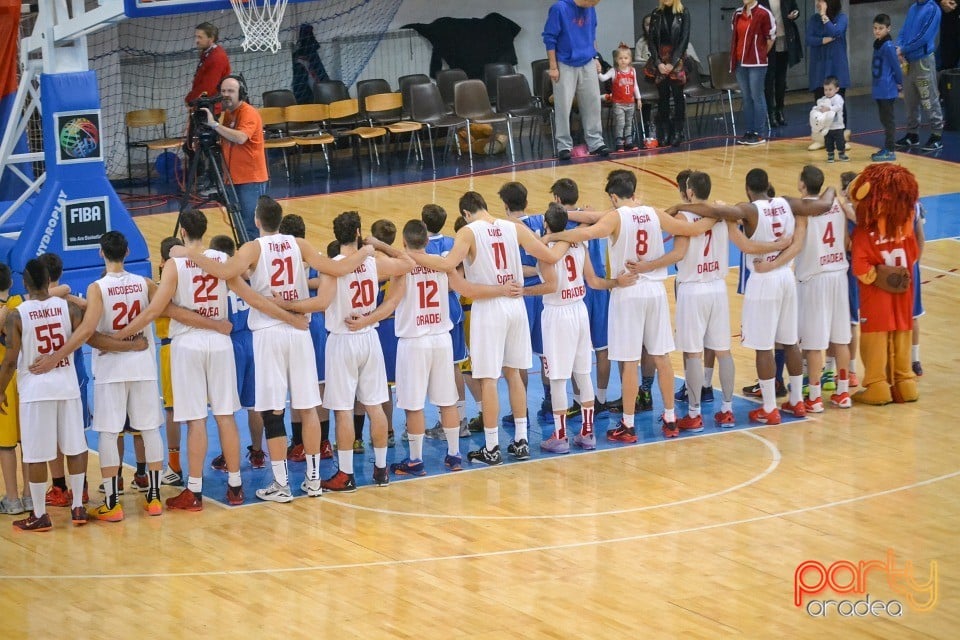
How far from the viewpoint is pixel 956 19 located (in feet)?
71.3

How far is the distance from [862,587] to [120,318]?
4536 millimetres

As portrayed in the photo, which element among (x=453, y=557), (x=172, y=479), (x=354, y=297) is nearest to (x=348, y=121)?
(x=172, y=479)

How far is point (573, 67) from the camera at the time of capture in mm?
18141

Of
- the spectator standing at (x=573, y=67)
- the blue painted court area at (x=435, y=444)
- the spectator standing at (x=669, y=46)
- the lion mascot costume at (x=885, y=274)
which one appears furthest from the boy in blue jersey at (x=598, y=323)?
the spectator standing at (x=669, y=46)

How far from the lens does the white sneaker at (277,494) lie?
878cm

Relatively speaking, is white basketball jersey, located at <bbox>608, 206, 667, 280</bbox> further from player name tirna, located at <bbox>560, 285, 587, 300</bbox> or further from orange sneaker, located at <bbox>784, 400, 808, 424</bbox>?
orange sneaker, located at <bbox>784, 400, 808, 424</bbox>

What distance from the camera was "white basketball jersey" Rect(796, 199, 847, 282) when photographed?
9.97m

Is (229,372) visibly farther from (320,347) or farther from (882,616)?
(882,616)

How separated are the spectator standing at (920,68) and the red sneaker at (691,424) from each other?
33.8 feet

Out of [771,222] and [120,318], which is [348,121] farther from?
[120,318]

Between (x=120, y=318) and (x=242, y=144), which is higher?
(x=242, y=144)

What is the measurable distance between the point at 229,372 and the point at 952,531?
440 centimetres

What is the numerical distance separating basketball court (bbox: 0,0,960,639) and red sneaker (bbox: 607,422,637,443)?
8cm

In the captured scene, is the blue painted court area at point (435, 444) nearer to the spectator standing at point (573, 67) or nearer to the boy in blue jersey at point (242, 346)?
the boy in blue jersey at point (242, 346)
